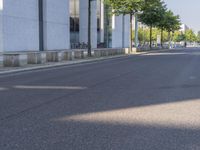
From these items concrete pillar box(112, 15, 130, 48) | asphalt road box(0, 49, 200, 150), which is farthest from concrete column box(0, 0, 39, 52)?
concrete pillar box(112, 15, 130, 48)

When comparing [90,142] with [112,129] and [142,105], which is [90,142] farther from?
[142,105]

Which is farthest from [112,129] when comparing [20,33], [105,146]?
[20,33]

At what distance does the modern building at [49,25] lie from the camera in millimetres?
39188

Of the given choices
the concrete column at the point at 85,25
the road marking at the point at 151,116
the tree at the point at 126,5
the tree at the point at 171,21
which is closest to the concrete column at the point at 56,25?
the tree at the point at 126,5

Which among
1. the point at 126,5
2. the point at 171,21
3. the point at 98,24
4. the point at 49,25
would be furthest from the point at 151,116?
the point at 171,21

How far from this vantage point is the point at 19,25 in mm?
41000

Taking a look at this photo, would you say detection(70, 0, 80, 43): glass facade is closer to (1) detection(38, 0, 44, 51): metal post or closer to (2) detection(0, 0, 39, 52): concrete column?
(1) detection(38, 0, 44, 51): metal post

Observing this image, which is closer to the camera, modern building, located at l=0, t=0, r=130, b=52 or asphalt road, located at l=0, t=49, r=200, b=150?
asphalt road, located at l=0, t=49, r=200, b=150

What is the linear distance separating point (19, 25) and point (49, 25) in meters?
8.39

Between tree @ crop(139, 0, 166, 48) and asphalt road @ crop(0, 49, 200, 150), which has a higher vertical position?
tree @ crop(139, 0, 166, 48)

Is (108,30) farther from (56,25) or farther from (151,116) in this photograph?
(151,116)

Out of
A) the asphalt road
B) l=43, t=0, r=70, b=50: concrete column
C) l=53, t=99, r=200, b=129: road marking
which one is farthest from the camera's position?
l=43, t=0, r=70, b=50: concrete column

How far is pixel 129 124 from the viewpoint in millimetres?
7098

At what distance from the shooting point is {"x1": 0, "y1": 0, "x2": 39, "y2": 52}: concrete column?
38.0 m
